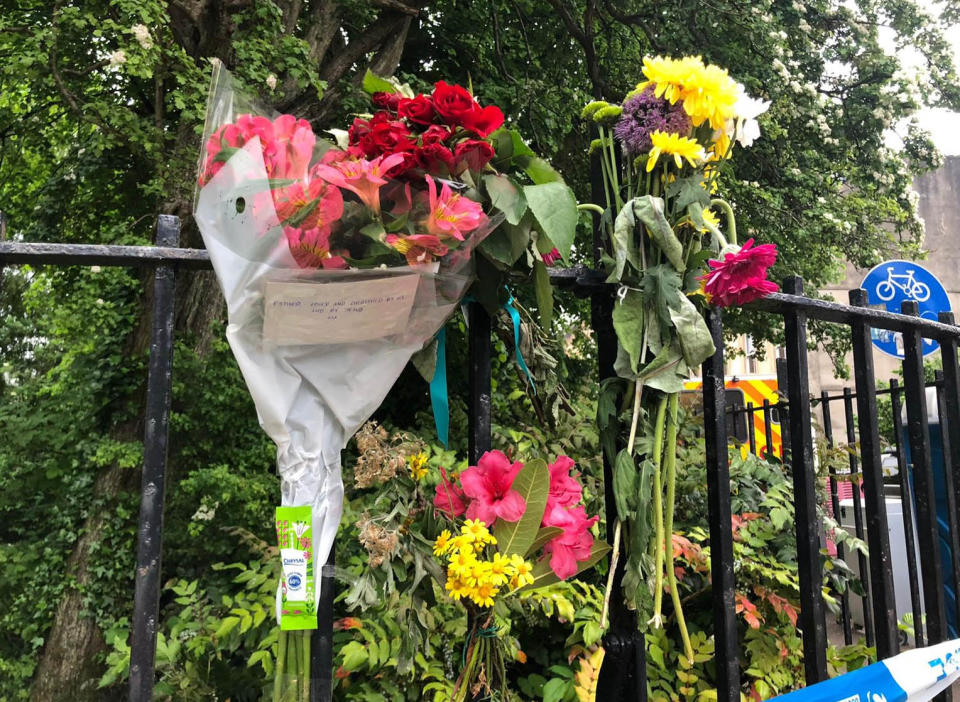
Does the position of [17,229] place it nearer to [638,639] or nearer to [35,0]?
[35,0]

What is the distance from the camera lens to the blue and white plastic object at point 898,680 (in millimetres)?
1375

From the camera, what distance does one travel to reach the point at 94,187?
579 centimetres

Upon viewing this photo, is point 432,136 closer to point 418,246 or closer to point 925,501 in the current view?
point 418,246

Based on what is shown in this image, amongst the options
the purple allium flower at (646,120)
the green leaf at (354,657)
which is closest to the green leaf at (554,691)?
the green leaf at (354,657)

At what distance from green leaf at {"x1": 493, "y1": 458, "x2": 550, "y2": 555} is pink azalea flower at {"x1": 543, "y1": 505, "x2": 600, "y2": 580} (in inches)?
1.4

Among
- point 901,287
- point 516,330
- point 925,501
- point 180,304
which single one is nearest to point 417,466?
point 516,330

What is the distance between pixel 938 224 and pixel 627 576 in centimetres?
2790

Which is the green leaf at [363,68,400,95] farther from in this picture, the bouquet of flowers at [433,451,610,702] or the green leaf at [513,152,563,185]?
the bouquet of flowers at [433,451,610,702]

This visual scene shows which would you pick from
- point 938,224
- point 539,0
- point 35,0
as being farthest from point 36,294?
point 938,224

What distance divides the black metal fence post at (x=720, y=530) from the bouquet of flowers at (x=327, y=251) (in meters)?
0.57

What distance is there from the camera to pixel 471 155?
1.08 m

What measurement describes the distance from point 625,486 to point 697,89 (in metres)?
0.75

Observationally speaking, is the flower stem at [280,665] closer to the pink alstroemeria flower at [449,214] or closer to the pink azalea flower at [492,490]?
the pink azalea flower at [492,490]

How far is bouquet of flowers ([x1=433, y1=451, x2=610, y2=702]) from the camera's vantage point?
107cm
